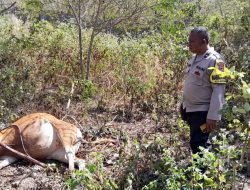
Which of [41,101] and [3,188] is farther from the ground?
[41,101]

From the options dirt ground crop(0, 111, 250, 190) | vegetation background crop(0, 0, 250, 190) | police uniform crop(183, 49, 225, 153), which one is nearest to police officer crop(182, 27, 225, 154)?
police uniform crop(183, 49, 225, 153)

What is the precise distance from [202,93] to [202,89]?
0.14ft

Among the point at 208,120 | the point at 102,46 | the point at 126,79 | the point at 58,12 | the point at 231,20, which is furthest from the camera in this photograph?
the point at 231,20

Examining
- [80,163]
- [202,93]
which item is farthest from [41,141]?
[202,93]

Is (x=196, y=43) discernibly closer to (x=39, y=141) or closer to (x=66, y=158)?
(x=66, y=158)

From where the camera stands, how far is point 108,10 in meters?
7.96

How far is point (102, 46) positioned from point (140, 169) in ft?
16.4

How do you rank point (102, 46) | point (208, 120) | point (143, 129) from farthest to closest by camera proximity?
point (102, 46), point (143, 129), point (208, 120)

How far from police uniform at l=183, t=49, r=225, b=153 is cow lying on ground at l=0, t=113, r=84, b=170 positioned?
144 cm

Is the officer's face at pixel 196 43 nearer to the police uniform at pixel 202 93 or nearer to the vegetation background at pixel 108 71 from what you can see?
the police uniform at pixel 202 93

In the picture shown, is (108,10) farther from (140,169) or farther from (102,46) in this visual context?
(140,169)

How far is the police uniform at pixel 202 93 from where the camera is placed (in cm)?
420

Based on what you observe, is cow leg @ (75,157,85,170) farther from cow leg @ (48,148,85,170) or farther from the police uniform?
the police uniform

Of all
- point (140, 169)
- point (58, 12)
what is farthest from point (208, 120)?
point (58, 12)
